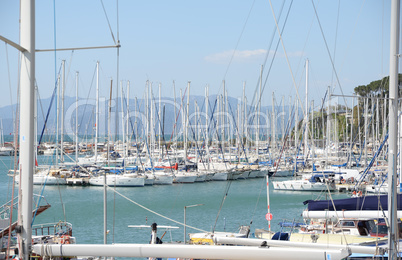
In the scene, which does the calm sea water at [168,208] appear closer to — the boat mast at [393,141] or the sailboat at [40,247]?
the boat mast at [393,141]

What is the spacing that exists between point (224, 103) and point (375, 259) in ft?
202

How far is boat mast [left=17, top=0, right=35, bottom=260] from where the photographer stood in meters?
7.13

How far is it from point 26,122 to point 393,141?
7.04 meters

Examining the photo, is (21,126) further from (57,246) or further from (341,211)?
(341,211)

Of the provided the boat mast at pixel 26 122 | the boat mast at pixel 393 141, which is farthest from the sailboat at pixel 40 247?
the boat mast at pixel 393 141

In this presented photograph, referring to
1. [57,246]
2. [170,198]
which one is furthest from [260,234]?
[170,198]

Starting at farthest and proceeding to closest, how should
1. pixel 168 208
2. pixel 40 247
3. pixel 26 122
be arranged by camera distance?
pixel 168 208
pixel 40 247
pixel 26 122

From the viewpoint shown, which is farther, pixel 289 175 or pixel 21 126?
pixel 289 175

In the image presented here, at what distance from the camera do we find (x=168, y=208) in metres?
41.8

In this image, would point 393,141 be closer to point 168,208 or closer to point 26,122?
point 26,122

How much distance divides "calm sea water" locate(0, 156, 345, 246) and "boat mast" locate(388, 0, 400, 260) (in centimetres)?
1435

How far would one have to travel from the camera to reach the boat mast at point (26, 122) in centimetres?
713

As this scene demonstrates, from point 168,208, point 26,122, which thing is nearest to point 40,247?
point 26,122

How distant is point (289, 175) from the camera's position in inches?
2522
